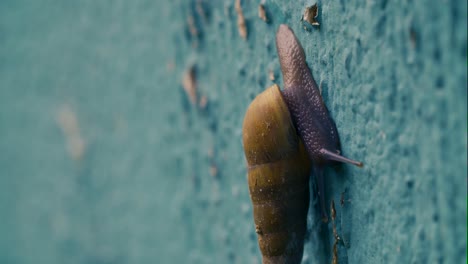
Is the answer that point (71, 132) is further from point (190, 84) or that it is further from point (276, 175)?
point (276, 175)

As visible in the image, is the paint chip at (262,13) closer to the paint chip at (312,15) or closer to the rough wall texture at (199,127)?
the rough wall texture at (199,127)

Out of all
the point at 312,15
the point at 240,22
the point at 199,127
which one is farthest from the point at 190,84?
the point at 312,15

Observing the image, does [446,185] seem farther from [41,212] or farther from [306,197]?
[41,212]

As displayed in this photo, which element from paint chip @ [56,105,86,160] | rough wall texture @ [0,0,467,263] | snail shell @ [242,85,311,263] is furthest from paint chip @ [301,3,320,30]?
paint chip @ [56,105,86,160]

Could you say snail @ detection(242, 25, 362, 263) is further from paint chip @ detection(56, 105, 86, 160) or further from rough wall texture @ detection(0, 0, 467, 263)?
paint chip @ detection(56, 105, 86, 160)

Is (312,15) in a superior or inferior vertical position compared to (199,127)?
superior

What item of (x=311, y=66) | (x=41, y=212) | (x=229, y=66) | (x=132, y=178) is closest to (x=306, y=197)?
(x=311, y=66)
